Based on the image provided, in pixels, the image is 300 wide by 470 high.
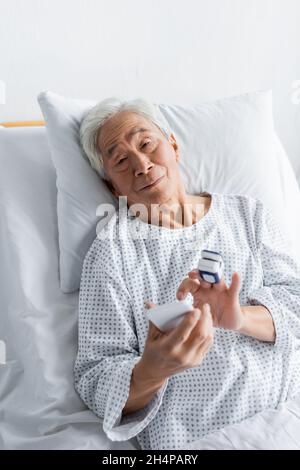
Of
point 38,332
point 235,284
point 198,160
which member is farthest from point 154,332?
point 198,160

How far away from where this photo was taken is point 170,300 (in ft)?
4.13

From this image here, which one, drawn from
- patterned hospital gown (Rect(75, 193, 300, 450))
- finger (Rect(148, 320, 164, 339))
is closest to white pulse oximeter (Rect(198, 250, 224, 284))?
finger (Rect(148, 320, 164, 339))

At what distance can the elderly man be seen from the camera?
1100 millimetres

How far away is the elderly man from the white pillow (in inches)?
2.3

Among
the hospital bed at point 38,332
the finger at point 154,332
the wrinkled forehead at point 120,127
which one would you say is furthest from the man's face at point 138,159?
the finger at point 154,332

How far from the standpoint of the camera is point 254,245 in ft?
4.51

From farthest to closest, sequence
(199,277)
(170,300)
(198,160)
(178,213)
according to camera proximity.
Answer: (198,160), (178,213), (170,300), (199,277)

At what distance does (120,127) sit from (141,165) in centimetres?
12

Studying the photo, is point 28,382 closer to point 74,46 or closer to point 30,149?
point 30,149

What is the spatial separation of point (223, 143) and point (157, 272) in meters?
0.49

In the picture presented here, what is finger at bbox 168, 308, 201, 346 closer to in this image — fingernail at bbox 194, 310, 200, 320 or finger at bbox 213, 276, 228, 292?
fingernail at bbox 194, 310, 200, 320

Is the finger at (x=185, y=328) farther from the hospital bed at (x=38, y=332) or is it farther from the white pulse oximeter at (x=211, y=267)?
the hospital bed at (x=38, y=332)

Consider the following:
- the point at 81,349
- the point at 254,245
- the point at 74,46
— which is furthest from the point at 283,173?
the point at 81,349

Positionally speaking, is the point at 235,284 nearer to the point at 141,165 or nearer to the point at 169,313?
the point at 169,313
